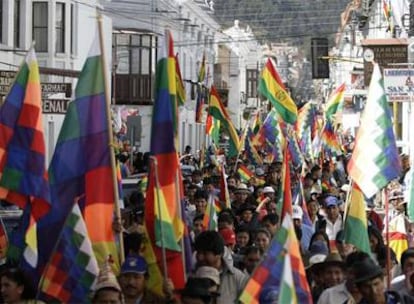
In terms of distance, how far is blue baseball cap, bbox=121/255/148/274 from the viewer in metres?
9.33

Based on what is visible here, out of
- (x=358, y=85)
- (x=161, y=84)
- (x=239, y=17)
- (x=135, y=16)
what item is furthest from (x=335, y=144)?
(x=239, y=17)

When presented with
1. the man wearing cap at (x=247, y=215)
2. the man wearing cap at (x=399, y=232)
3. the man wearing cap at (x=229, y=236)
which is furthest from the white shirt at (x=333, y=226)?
the man wearing cap at (x=229, y=236)

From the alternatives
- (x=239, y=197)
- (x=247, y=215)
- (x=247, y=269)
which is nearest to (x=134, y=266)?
(x=247, y=269)

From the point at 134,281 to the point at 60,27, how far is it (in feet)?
105

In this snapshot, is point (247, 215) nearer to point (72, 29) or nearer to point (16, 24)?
point (16, 24)

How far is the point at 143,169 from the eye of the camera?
32.2 meters

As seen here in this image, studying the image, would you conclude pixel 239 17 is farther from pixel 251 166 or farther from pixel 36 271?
pixel 36 271

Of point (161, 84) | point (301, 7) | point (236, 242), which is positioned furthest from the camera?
point (301, 7)

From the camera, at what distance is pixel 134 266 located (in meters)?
9.34

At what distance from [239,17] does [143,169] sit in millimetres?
119142

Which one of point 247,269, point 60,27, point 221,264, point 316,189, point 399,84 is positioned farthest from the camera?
point 60,27

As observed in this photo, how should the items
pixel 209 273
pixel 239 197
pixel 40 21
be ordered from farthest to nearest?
pixel 40 21, pixel 239 197, pixel 209 273

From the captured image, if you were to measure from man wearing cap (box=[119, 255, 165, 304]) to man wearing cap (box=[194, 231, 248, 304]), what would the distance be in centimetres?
60

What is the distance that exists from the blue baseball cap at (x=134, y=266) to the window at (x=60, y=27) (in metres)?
31.6
